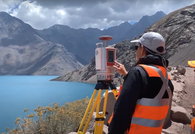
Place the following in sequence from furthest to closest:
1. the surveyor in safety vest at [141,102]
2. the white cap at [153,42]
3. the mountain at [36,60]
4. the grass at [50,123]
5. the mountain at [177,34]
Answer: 1. the mountain at [36,60]
2. the mountain at [177,34]
3. the grass at [50,123]
4. the white cap at [153,42]
5. the surveyor in safety vest at [141,102]

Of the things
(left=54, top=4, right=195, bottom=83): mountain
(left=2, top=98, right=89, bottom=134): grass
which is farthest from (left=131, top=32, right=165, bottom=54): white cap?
(left=54, top=4, right=195, bottom=83): mountain

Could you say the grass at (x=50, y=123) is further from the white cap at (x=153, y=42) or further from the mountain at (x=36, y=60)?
the mountain at (x=36, y=60)

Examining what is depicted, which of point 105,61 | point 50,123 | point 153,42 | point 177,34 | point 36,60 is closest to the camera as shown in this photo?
point 153,42

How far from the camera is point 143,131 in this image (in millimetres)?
1378

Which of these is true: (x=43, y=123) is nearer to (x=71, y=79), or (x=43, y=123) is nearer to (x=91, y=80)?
(x=91, y=80)

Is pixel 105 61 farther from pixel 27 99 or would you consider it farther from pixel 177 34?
pixel 177 34

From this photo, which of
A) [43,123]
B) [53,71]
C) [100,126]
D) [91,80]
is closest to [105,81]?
[100,126]

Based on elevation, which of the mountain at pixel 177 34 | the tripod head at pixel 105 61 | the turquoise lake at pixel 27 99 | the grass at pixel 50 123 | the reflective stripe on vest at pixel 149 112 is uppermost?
the mountain at pixel 177 34

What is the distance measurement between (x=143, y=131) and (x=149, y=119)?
88 mm

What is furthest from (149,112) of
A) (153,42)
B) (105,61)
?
(105,61)

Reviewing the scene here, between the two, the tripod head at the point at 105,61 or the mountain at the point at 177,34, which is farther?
the mountain at the point at 177,34

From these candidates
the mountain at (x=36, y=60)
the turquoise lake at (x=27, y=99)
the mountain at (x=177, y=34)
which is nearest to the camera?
the turquoise lake at (x=27, y=99)

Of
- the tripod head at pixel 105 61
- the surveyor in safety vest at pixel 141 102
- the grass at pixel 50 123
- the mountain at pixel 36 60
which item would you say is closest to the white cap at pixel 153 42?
the surveyor in safety vest at pixel 141 102

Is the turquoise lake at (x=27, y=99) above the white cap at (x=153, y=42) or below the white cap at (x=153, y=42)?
below
